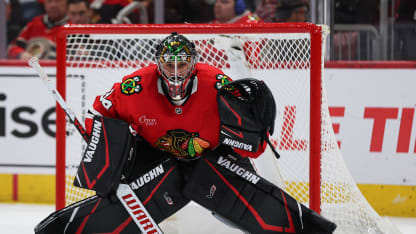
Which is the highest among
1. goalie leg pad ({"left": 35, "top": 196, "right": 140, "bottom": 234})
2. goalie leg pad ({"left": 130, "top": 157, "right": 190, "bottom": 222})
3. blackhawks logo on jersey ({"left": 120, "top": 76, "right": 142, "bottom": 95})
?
blackhawks logo on jersey ({"left": 120, "top": 76, "right": 142, "bottom": 95})

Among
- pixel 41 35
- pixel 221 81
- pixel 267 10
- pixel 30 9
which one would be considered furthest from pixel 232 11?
pixel 221 81

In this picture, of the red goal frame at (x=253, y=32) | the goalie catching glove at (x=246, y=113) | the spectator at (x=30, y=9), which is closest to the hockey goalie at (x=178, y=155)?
the goalie catching glove at (x=246, y=113)

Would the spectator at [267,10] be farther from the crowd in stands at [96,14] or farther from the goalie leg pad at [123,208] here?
the goalie leg pad at [123,208]

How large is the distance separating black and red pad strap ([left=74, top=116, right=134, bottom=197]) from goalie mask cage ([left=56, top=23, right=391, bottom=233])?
48cm

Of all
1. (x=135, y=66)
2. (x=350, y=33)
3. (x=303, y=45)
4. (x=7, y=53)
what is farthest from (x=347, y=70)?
(x=7, y=53)

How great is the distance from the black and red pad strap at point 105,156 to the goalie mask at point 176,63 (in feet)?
0.76

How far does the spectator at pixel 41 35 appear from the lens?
Result: 4434 mm

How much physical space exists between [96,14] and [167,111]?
2102mm

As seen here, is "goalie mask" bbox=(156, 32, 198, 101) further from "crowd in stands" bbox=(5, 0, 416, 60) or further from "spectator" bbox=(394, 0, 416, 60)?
"spectator" bbox=(394, 0, 416, 60)

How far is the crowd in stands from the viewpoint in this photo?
417 cm

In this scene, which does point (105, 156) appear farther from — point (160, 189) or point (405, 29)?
point (405, 29)

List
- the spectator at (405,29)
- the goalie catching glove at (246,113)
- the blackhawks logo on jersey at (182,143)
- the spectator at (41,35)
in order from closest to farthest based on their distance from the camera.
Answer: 1. the goalie catching glove at (246,113)
2. the blackhawks logo on jersey at (182,143)
3. the spectator at (405,29)
4. the spectator at (41,35)

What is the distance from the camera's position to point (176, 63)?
246 cm

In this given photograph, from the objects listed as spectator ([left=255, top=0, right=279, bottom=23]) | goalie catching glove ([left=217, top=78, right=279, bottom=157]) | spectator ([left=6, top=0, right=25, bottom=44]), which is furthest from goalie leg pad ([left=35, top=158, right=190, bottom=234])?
spectator ([left=6, top=0, right=25, bottom=44])
